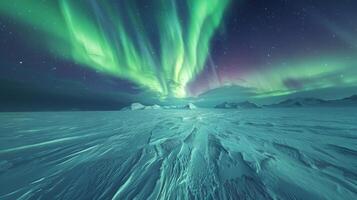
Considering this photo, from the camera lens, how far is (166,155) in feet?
17.7

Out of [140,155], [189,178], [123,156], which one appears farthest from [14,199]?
[189,178]

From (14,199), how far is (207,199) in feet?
12.6

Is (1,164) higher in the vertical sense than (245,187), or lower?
higher

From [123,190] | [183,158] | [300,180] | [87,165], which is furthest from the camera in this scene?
[183,158]

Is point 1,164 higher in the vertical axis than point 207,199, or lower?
higher

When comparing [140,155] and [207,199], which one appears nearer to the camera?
[207,199]

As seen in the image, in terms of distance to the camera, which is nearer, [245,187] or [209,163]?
[245,187]

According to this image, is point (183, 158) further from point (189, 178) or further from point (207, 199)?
point (207, 199)

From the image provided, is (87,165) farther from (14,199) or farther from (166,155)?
(166,155)

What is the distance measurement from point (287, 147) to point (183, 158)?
14.7ft

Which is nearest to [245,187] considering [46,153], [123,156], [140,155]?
[140,155]

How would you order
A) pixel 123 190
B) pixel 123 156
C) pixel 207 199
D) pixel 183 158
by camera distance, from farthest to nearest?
1. pixel 123 156
2. pixel 183 158
3. pixel 123 190
4. pixel 207 199

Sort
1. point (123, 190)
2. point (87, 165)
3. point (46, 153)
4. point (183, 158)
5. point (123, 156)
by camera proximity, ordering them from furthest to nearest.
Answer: point (46, 153) → point (123, 156) → point (183, 158) → point (87, 165) → point (123, 190)

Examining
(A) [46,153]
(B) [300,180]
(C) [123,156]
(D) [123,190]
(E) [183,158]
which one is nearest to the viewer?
(D) [123,190]
